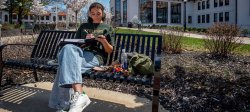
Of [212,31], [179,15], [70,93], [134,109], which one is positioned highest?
[179,15]

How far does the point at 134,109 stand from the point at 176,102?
0.68 metres

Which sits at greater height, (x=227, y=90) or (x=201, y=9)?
(x=201, y=9)

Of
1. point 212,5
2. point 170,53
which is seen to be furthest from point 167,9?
point 170,53

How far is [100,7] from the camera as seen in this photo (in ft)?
15.5

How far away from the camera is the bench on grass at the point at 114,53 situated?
376 cm

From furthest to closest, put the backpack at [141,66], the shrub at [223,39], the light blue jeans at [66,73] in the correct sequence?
the shrub at [223,39] → the backpack at [141,66] → the light blue jeans at [66,73]

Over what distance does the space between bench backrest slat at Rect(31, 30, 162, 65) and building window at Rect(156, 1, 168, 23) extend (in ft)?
174

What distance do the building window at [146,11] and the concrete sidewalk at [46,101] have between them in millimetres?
52789

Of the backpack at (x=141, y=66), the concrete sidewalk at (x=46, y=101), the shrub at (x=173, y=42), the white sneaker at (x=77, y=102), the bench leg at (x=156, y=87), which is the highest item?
the shrub at (x=173, y=42)

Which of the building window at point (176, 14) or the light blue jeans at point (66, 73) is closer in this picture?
the light blue jeans at point (66, 73)

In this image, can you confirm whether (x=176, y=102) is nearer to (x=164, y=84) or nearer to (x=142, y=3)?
(x=164, y=84)

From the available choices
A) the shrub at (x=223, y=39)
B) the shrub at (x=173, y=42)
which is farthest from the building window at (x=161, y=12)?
the shrub at (x=223, y=39)

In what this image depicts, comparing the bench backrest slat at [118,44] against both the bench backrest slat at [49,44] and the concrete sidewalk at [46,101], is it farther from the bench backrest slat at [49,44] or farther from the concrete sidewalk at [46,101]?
the concrete sidewalk at [46,101]

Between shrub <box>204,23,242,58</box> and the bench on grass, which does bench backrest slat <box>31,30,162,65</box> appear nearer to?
the bench on grass
